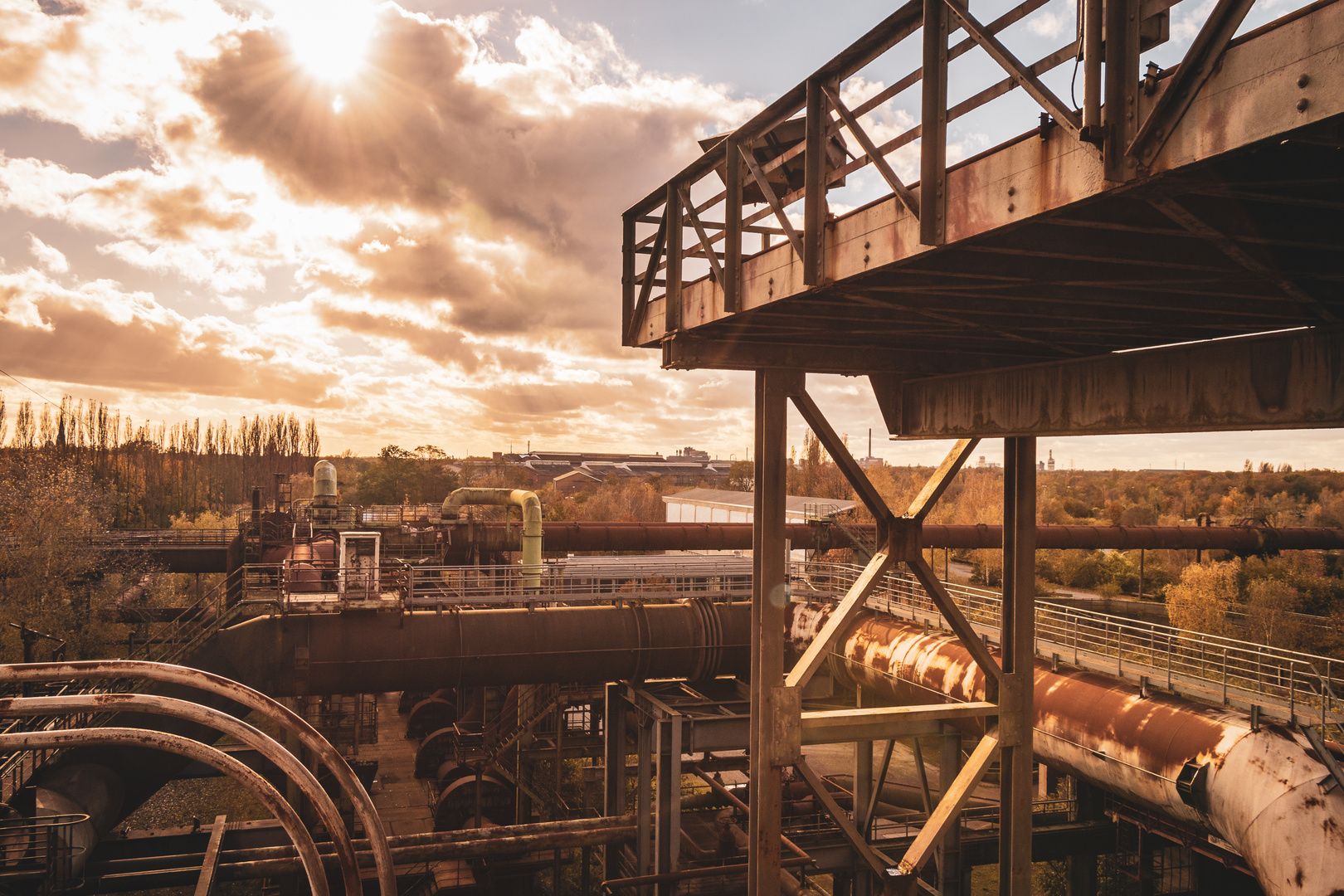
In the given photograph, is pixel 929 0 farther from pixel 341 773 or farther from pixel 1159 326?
pixel 341 773

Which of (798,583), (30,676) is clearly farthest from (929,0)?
(798,583)

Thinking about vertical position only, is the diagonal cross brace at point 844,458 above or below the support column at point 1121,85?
below

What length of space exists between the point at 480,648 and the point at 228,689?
821 cm

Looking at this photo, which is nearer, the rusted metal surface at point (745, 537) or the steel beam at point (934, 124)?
the steel beam at point (934, 124)

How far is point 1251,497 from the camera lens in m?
68.2

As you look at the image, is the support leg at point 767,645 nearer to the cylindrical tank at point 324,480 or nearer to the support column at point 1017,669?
the support column at point 1017,669

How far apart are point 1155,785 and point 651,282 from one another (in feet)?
26.9

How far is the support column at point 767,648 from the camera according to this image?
5.87 metres

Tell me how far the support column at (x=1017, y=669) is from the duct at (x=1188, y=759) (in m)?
2.92

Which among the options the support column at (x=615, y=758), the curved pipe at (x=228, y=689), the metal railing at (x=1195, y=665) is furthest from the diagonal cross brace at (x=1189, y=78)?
the support column at (x=615, y=758)

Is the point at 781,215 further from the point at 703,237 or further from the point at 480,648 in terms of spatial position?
the point at 480,648

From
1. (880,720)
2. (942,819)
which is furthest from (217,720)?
(942,819)

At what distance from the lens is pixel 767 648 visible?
5.94 meters

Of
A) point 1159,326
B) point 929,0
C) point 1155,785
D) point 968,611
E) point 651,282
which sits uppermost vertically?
point 929,0
